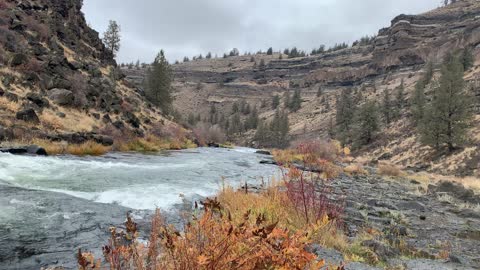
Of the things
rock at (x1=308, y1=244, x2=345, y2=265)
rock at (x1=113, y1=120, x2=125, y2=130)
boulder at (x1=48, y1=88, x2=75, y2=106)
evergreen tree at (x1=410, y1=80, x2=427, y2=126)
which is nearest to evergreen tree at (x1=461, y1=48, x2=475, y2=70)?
evergreen tree at (x1=410, y1=80, x2=427, y2=126)

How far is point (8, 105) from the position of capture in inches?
769

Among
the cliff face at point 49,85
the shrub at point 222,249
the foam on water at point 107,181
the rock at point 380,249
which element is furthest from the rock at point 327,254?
the cliff face at point 49,85

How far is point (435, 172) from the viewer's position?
116ft

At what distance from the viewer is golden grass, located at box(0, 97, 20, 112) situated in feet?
63.2

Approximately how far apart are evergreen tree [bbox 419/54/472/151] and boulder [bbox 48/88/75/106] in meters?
33.9

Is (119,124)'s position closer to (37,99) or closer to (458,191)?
(37,99)

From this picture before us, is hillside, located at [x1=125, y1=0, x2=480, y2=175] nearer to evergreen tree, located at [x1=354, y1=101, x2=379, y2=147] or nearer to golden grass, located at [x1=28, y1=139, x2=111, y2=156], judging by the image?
evergreen tree, located at [x1=354, y1=101, x2=379, y2=147]

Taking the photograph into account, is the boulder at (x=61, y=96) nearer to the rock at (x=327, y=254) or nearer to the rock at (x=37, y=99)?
the rock at (x=37, y=99)

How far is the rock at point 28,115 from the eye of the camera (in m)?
19.2

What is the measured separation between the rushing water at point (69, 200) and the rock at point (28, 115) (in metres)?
5.64

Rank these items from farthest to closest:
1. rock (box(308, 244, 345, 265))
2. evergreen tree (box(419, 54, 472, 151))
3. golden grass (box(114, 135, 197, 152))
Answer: evergreen tree (box(419, 54, 472, 151)), golden grass (box(114, 135, 197, 152)), rock (box(308, 244, 345, 265))

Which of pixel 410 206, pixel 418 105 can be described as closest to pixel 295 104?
pixel 418 105

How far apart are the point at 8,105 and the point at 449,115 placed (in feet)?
126

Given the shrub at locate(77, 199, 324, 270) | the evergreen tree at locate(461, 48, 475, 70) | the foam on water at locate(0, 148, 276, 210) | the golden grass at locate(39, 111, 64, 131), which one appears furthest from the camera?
the evergreen tree at locate(461, 48, 475, 70)
